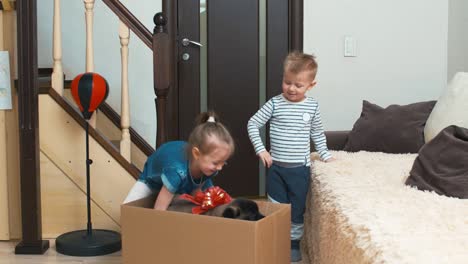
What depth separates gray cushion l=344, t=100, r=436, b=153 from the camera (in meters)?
2.89

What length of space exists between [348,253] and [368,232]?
0.11m

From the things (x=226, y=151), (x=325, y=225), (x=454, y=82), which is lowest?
(x=325, y=225)

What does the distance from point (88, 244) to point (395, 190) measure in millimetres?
1483

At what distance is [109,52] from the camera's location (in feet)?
12.4

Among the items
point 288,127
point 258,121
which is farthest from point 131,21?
point 288,127

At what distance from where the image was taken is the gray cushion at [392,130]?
2.89 metres

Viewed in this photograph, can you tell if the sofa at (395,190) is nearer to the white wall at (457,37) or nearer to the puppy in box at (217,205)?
the puppy in box at (217,205)

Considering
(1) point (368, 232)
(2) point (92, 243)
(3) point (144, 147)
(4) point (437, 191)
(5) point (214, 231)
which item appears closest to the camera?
(1) point (368, 232)

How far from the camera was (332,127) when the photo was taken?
3.62 meters

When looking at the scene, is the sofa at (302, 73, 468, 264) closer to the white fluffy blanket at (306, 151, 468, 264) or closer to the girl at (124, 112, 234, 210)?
the white fluffy blanket at (306, 151, 468, 264)

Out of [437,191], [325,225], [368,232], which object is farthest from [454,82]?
[368,232]

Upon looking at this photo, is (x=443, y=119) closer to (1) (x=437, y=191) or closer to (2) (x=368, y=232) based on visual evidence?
(1) (x=437, y=191)

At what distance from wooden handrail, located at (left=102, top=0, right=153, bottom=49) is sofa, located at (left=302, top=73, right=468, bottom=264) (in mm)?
1070

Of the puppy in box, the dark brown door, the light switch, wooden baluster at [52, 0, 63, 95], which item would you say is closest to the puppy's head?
the puppy in box
